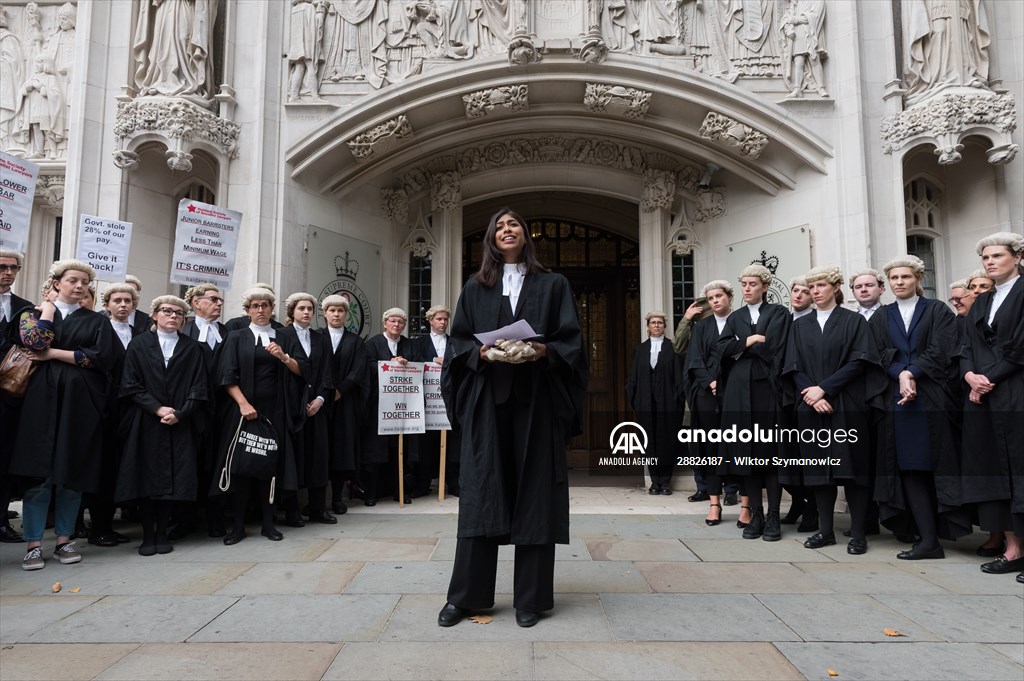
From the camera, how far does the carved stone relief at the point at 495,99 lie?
8.28 metres

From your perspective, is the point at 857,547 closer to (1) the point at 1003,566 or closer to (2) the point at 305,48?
(1) the point at 1003,566

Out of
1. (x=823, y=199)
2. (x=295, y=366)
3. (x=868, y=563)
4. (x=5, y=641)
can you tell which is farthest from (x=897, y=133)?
Result: (x=5, y=641)

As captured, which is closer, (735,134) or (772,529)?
(772,529)

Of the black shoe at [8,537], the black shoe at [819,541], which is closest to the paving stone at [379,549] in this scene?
the black shoe at [8,537]

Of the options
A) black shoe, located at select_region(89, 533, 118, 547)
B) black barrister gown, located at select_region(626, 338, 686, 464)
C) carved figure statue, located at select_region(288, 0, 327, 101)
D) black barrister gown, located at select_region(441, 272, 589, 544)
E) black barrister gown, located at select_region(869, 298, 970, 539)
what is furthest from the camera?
carved figure statue, located at select_region(288, 0, 327, 101)

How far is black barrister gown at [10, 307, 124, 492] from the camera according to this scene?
445 cm

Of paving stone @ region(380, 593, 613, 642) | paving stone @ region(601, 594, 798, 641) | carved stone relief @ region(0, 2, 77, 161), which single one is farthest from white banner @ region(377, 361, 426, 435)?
carved stone relief @ region(0, 2, 77, 161)

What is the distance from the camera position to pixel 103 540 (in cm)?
A: 515

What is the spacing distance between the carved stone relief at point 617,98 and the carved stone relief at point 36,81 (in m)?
7.61

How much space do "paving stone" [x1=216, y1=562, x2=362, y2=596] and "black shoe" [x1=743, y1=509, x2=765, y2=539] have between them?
3.24 metres

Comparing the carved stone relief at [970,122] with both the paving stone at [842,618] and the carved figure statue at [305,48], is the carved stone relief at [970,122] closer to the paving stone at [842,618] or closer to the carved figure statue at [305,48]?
the paving stone at [842,618]

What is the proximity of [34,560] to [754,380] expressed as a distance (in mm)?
5778

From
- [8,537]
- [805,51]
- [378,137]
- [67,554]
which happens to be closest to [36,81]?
[378,137]

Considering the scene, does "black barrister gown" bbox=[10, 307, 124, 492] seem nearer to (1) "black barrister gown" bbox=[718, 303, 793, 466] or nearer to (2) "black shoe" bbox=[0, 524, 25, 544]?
(2) "black shoe" bbox=[0, 524, 25, 544]
